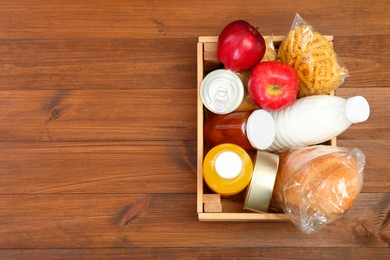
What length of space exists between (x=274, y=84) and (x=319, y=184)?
15 centimetres

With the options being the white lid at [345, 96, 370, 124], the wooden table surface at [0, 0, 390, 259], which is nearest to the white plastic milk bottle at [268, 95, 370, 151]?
the white lid at [345, 96, 370, 124]

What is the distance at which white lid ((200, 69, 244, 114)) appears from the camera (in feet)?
1.95

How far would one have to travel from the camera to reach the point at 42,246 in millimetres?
704

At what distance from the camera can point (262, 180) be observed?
1.87 feet

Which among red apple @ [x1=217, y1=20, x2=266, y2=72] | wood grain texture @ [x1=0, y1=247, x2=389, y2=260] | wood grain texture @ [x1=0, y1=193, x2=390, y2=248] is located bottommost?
wood grain texture @ [x1=0, y1=247, x2=389, y2=260]

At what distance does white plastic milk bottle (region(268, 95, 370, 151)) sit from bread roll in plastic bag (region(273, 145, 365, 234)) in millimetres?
20

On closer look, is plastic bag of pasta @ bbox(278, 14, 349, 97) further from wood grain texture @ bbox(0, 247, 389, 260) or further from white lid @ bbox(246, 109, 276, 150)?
wood grain texture @ bbox(0, 247, 389, 260)

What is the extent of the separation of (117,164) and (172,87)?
17 cm

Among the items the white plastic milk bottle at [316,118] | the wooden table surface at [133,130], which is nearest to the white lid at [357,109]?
the white plastic milk bottle at [316,118]

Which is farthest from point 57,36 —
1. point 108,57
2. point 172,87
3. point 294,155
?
point 294,155

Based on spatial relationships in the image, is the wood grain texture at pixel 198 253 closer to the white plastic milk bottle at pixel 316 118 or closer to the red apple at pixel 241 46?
the white plastic milk bottle at pixel 316 118

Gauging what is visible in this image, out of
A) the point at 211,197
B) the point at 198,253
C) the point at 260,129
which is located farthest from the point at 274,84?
the point at 198,253

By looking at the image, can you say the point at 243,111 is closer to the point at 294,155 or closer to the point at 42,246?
the point at 294,155

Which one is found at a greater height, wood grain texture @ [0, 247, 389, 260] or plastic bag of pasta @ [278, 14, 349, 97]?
plastic bag of pasta @ [278, 14, 349, 97]
